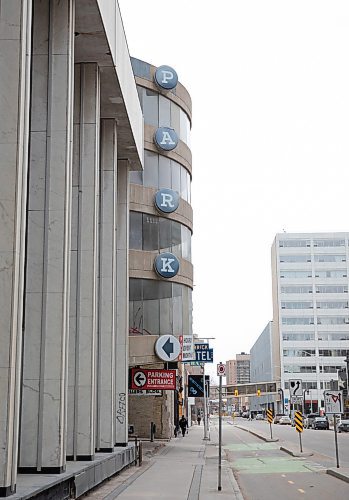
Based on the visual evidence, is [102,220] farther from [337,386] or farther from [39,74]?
[337,386]

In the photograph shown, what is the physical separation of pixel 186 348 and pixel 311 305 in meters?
108

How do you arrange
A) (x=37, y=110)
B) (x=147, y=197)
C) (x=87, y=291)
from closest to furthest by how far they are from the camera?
(x=37, y=110), (x=87, y=291), (x=147, y=197)

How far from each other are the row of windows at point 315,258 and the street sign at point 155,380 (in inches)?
4329

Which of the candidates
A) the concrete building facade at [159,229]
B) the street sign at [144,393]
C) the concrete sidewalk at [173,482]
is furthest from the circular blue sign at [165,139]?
the concrete sidewalk at [173,482]

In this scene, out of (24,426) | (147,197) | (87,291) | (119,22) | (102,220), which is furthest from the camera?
(147,197)

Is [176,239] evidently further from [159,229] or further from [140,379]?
[140,379]

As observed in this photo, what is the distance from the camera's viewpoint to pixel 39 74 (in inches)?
647

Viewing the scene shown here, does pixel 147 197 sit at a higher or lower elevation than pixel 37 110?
higher

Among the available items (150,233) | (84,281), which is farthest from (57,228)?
(150,233)

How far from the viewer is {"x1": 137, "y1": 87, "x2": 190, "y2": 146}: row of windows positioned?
39438 millimetres

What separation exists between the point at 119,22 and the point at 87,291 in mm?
8128

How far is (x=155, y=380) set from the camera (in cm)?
3359

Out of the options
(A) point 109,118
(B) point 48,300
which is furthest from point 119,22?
(B) point 48,300

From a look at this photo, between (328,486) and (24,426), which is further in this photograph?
(328,486)
